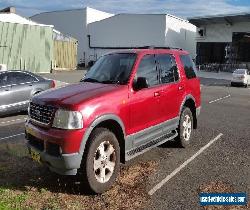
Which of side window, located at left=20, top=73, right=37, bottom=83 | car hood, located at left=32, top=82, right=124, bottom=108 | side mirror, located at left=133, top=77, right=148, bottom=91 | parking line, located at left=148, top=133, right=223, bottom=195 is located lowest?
parking line, located at left=148, top=133, right=223, bottom=195

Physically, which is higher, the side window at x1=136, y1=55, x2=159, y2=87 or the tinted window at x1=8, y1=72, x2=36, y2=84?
the side window at x1=136, y1=55, x2=159, y2=87

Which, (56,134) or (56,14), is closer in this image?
(56,134)

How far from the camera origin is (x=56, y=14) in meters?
57.9

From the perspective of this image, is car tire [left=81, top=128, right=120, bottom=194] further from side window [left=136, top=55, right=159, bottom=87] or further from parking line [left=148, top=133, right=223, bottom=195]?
side window [left=136, top=55, right=159, bottom=87]

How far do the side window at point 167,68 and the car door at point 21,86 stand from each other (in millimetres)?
6051

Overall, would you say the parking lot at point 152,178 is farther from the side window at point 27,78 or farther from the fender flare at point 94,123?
the side window at point 27,78

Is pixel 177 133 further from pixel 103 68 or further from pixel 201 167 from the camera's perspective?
pixel 103 68

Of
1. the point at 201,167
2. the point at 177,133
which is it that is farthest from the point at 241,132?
the point at 201,167

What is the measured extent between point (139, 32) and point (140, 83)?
4529 cm

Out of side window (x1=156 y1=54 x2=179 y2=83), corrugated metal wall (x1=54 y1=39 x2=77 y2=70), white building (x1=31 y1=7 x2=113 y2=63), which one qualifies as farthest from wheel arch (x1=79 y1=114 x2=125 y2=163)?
white building (x1=31 y1=7 x2=113 y2=63)

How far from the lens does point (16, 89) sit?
40.0ft

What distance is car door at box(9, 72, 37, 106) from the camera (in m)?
12.2

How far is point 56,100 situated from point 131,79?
4.86 feet

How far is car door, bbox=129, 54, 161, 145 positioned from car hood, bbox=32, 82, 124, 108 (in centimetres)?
48
